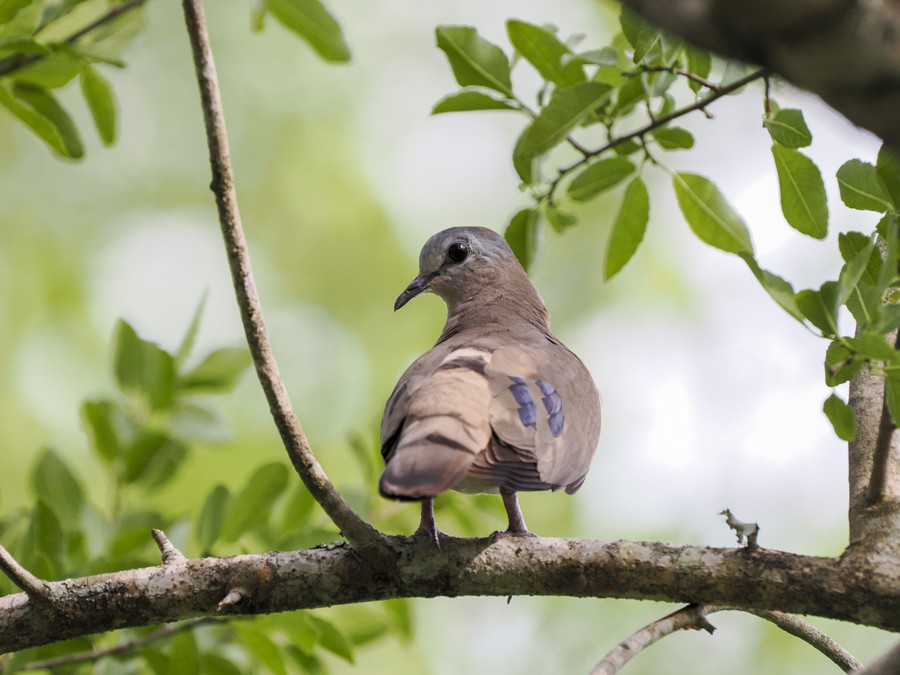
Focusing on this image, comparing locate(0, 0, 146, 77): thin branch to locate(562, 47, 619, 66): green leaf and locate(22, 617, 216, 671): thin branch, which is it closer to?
locate(562, 47, 619, 66): green leaf

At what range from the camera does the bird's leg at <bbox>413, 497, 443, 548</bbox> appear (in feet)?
10.1

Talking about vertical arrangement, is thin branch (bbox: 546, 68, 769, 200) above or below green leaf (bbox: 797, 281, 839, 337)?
above

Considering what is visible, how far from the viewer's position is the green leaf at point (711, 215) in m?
3.64

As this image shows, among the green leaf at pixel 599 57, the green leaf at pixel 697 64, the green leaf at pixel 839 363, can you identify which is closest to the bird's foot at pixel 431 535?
the green leaf at pixel 839 363

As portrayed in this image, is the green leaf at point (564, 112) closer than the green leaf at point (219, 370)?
Yes

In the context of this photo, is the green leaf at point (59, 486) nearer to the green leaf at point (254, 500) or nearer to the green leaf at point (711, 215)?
the green leaf at point (254, 500)

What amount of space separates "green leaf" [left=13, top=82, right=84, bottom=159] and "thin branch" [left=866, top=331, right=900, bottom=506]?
2.98m

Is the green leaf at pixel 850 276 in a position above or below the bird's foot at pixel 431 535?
above

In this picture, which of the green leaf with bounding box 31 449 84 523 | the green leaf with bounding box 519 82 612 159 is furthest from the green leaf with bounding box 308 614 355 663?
the green leaf with bounding box 519 82 612 159

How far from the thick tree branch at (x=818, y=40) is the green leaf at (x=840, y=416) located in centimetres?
133

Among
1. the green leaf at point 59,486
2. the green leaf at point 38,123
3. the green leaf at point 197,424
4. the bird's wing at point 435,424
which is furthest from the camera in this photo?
the green leaf at point 197,424

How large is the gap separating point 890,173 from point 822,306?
0.50m

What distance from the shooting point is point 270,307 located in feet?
34.7

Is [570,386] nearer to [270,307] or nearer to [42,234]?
[270,307]
